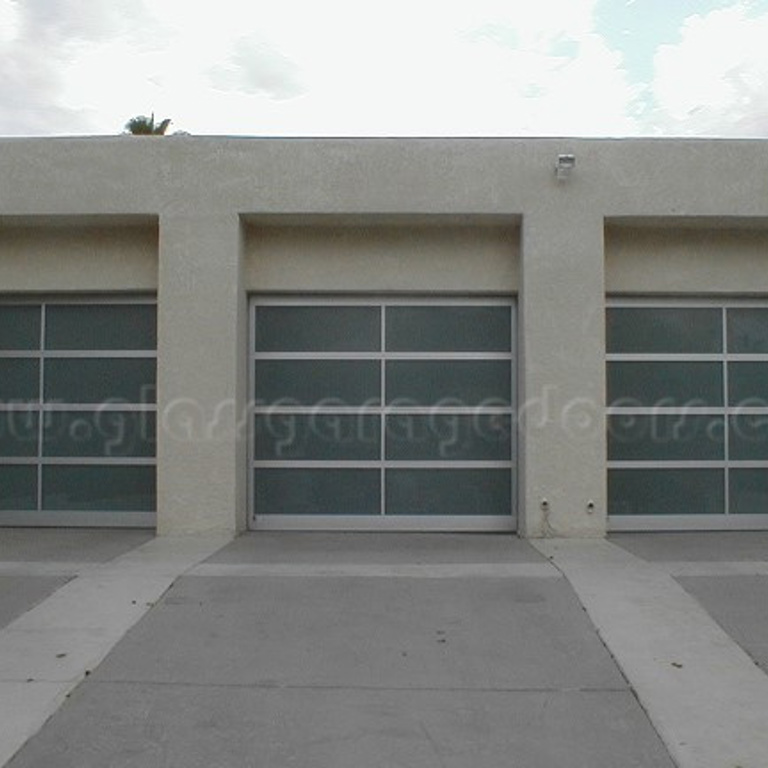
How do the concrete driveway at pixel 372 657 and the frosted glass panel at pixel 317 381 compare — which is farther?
the frosted glass panel at pixel 317 381

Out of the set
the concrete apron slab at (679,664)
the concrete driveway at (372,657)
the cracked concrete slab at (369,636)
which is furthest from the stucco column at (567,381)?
the cracked concrete slab at (369,636)

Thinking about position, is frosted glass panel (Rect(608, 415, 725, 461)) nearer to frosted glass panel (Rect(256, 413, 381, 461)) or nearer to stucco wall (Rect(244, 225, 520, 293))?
stucco wall (Rect(244, 225, 520, 293))

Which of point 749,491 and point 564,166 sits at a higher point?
point 564,166

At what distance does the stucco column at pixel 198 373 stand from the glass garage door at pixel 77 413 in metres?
0.82

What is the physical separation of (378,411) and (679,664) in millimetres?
5206

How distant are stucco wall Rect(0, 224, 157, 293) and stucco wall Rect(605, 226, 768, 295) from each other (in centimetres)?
495

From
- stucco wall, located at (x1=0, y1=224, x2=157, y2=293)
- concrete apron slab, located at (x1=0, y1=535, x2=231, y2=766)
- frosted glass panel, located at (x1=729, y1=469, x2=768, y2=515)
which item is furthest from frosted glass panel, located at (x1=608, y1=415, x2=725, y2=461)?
stucco wall, located at (x1=0, y1=224, x2=157, y2=293)

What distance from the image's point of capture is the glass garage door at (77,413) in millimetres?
10219

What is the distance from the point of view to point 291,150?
9.44 m

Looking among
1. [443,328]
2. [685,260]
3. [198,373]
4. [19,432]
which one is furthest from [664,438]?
[19,432]

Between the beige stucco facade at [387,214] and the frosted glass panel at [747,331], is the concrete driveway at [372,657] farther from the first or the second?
the frosted glass panel at [747,331]

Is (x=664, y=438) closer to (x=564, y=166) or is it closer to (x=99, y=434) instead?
(x=564, y=166)

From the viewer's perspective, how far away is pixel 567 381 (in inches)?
369

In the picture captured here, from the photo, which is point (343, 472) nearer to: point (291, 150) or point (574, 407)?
point (574, 407)
